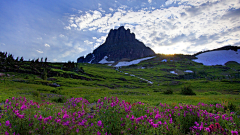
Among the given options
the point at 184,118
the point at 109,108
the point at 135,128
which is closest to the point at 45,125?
the point at 109,108

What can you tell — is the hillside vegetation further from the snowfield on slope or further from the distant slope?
the distant slope

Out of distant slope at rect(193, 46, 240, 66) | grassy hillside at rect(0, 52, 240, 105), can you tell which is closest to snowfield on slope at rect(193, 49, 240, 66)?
distant slope at rect(193, 46, 240, 66)

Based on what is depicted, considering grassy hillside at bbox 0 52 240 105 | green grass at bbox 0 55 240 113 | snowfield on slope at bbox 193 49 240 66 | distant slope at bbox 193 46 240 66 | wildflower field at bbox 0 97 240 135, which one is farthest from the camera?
distant slope at bbox 193 46 240 66

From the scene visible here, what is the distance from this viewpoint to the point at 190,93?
98.3 ft

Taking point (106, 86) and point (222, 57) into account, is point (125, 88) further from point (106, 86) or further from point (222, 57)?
point (222, 57)

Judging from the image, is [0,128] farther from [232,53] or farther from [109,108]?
[232,53]

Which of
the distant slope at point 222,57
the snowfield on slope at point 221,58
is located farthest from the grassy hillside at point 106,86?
the distant slope at point 222,57

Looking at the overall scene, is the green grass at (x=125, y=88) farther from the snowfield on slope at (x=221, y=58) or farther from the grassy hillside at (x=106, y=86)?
the snowfield on slope at (x=221, y=58)

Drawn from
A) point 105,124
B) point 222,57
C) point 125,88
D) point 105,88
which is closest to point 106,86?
point 125,88

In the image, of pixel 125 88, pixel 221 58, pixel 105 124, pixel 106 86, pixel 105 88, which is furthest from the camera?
pixel 221 58

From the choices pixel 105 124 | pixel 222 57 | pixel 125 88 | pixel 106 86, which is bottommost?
pixel 125 88

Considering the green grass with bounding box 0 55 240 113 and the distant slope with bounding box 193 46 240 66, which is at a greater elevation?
the distant slope with bounding box 193 46 240 66

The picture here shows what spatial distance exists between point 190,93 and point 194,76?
67.6 metres

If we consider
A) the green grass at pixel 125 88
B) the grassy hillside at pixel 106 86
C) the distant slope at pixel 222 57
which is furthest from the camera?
the distant slope at pixel 222 57
